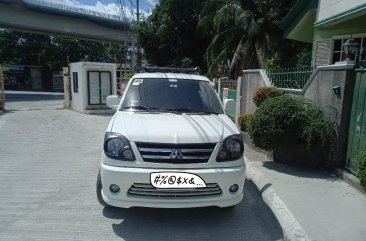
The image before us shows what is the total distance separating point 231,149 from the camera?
12.6 ft

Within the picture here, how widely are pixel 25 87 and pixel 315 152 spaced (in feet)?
163

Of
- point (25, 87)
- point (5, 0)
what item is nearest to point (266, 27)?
point (5, 0)

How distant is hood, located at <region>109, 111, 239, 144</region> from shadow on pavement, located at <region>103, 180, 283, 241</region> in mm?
1087

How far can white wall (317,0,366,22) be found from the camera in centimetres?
871

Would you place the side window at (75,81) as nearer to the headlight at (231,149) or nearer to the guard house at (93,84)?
the guard house at (93,84)

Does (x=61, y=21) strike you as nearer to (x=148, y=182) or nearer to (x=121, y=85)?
(x=121, y=85)

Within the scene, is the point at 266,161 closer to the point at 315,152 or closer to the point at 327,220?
the point at 315,152

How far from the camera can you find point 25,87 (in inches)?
1893

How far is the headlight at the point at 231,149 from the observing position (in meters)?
3.75

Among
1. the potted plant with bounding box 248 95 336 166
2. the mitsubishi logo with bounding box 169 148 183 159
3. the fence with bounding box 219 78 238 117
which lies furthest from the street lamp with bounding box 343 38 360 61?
the fence with bounding box 219 78 238 117

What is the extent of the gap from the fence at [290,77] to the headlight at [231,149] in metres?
3.86

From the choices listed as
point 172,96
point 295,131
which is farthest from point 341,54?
point 172,96

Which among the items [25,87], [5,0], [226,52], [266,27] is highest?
[5,0]

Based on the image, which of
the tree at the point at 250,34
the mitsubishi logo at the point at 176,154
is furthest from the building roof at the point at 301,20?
the mitsubishi logo at the point at 176,154
